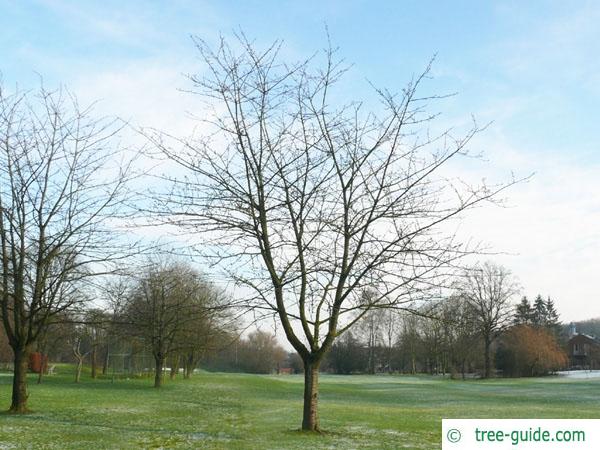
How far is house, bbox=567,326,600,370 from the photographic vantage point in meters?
99.2

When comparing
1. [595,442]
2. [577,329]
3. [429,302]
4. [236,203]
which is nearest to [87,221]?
[236,203]

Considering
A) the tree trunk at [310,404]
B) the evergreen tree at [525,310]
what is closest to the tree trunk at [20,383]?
the tree trunk at [310,404]

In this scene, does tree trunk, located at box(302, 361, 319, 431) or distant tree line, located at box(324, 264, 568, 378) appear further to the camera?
distant tree line, located at box(324, 264, 568, 378)

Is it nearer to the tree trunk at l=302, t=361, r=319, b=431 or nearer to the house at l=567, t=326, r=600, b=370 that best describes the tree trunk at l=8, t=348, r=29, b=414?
the tree trunk at l=302, t=361, r=319, b=431

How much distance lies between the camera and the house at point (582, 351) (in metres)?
99.2

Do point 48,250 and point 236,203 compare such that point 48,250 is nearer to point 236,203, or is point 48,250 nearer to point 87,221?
point 87,221

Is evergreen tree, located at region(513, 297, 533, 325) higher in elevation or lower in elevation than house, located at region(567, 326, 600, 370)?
higher

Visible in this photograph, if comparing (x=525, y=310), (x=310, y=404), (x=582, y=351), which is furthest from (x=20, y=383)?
(x=582, y=351)

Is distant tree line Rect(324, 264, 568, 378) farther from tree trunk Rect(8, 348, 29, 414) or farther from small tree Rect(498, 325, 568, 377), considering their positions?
tree trunk Rect(8, 348, 29, 414)

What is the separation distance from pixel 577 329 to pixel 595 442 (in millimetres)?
130591

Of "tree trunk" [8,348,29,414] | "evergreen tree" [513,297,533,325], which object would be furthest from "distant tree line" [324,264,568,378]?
"tree trunk" [8,348,29,414]

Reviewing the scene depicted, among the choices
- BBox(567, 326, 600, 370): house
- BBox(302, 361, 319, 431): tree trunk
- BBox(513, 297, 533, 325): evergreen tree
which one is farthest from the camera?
BBox(567, 326, 600, 370): house

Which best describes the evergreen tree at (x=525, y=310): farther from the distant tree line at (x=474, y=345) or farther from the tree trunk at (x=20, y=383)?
the tree trunk at (x=20, y=383)

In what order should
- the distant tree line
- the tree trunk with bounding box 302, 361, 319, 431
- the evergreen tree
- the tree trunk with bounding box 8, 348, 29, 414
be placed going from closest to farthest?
the tree trunk with bounding box 302, 361, 319, 431 → the tree trunk with bounding box 8, 348, 29, 414 → the distant tree line → the evergreen tree
